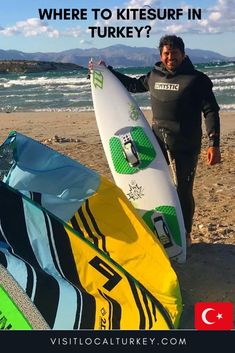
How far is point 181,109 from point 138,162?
1.91 ft

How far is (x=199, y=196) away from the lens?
17.8ft

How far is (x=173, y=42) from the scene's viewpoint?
3.46 meters

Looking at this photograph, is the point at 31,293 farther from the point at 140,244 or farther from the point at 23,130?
the point at 23,130

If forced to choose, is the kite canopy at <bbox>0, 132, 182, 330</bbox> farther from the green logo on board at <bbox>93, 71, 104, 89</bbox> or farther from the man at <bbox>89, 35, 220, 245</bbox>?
the green logo on board at <bbox>93, 71, 104, 89</bbox>

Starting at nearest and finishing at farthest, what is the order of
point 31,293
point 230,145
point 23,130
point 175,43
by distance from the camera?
point 31,293 → point 175,43 → point 230,145 → point 23,130

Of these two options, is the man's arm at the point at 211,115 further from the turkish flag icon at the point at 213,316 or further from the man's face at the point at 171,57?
the turkish flag icon at the point at 213,316

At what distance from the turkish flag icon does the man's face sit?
1589mm

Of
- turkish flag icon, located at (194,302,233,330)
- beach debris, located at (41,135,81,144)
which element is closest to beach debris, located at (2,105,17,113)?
beach debris, located at (41,135,81,144)

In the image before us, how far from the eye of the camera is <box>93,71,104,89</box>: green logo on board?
4.30m

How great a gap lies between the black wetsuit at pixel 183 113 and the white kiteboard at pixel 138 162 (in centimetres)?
12

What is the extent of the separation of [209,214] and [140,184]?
1.12 m

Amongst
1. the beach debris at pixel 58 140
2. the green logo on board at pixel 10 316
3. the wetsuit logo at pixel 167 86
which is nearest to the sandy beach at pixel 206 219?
the beach debris at pixel 58 140

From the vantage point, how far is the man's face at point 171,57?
3488 mm
